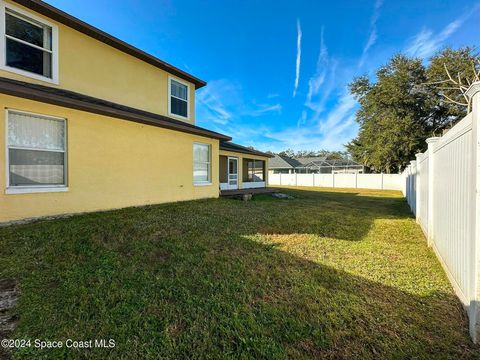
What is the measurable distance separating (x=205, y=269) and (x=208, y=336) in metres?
1.38

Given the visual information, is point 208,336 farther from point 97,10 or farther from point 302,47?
point 302,47

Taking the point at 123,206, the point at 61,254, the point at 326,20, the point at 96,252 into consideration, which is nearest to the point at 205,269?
the point at 96,252

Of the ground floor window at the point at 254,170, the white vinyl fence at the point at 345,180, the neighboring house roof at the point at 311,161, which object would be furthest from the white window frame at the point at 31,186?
the neighboring house roof at the point at 311,161

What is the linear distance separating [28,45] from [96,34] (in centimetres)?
192

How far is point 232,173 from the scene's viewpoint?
16172 mm

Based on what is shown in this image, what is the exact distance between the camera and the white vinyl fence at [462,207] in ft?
7.04

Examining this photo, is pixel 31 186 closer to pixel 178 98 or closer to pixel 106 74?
pixel 106 74

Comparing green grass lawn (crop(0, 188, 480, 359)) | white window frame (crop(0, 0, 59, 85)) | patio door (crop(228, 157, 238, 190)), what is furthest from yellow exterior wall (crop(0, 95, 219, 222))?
patio door (crop(228, 157, 238, 190))

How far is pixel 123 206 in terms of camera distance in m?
7.17

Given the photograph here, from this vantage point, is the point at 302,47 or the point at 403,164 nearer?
the point at 302,47

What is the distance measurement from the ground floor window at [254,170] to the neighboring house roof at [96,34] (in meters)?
9.46

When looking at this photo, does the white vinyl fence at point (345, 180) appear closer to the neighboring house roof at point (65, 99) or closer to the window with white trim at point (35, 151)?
the neighboring house roof at point (65, 99)

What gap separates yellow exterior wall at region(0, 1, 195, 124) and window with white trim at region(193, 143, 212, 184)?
2.02 metres

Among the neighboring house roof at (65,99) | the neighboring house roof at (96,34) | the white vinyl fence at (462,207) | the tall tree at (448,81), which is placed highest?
the tall tree at (448,81)
